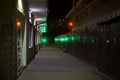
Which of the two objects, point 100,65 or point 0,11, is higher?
point 0,11

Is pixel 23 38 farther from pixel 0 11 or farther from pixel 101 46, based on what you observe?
pixel 0 11

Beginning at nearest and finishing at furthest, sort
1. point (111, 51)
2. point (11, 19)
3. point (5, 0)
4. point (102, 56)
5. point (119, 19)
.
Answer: point (5, 0), point (11, 19), point (119, 19), point (111, 51), point (102, 56)

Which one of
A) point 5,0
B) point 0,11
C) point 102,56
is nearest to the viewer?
point 0,11

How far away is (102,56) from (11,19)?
24.5ft

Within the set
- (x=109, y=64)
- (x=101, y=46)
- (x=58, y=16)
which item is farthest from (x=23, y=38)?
(x=58, y=16)

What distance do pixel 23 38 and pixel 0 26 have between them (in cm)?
998

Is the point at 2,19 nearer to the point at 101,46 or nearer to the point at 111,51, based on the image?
the point at 111,51

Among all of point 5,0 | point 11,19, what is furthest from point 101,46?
point 5,0

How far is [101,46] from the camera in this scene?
52.4ft

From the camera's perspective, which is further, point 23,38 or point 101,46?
point 23,38

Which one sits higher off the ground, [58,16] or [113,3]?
[58,16]

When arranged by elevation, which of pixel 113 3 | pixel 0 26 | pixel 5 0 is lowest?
pixel 0 26

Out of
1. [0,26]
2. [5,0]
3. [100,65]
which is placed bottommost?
[100,65]

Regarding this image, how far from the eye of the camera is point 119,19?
12.1 metres
